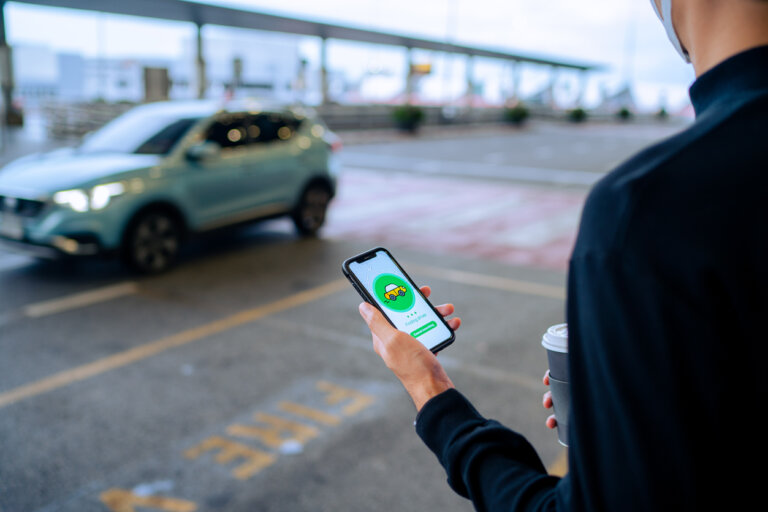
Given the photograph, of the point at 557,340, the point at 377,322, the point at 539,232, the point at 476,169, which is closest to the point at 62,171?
the point at 539,232

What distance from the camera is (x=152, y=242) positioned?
Answer: 800cm

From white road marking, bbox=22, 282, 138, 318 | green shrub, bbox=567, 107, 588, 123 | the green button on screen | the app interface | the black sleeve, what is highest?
green shrub, bbox=567, 107, 588, 123

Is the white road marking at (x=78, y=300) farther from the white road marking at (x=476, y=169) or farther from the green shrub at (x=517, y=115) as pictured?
the green shrub at (x=517, y=115)

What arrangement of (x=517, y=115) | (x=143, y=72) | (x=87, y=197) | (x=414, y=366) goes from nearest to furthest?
(x=414, y=366) → (x=87, y=197) → (x=143, y=72) → (x=517, y=115)

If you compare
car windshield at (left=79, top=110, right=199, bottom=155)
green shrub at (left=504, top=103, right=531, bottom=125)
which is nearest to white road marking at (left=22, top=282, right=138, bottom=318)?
car windshield at (left=79, top=110, right=199, bottom=155)

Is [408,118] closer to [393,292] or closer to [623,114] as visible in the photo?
[393,292]

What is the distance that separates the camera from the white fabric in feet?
3.43

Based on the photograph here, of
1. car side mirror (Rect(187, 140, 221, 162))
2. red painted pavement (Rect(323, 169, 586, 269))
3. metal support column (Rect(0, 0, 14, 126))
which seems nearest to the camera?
car side mirror (Rect(187, 140, 221, 162))

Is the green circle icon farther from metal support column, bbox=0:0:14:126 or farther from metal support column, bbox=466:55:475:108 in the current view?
metal support column, bbox=466:55:475:108

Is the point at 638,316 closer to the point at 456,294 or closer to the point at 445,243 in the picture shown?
the point at 456,294

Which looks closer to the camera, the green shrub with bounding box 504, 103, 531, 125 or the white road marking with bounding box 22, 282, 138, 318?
the white road marking with bounding box 22, 282, 138, 318

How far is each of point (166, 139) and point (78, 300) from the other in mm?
2433

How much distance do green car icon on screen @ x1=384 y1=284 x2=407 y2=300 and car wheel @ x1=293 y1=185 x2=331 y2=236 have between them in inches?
334

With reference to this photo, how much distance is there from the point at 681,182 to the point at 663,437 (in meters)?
0.30
